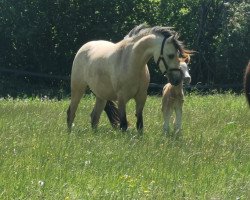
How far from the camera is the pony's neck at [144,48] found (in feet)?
40.1

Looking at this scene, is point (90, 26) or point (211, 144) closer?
point (211, 144)

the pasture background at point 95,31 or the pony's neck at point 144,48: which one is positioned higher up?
the pony's neck at point 144,48

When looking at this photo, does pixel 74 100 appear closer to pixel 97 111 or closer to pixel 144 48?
pixel 97 111

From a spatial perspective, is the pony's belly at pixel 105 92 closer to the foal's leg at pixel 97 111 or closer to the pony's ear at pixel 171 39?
the foal's leg at pixel 97 111

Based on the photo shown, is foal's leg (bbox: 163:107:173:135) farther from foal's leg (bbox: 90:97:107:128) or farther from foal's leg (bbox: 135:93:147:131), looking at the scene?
foal's leg (bbox: 90:97:107:128)

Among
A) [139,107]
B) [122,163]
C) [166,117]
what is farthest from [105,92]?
[122,163]

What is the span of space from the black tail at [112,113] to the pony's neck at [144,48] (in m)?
1.68

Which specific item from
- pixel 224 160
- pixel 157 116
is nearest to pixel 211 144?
pixel 224 160

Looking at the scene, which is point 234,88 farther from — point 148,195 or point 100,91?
point 148,195

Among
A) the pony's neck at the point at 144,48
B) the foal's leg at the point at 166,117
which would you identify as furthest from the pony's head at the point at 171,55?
the foal's leg at the point at 166,117

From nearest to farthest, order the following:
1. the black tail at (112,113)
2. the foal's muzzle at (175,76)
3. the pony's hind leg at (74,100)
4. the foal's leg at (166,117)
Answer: the foal's muzzle at (175,76), the foal's leg at (166,117), the black tail at (112,113), the pony's hind leg at (74,100)

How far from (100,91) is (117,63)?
85cm

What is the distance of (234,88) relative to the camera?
29.2 metres

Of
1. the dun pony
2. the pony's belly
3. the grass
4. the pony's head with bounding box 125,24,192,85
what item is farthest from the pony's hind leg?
the pony's head with bounding box 125,24,192,85
